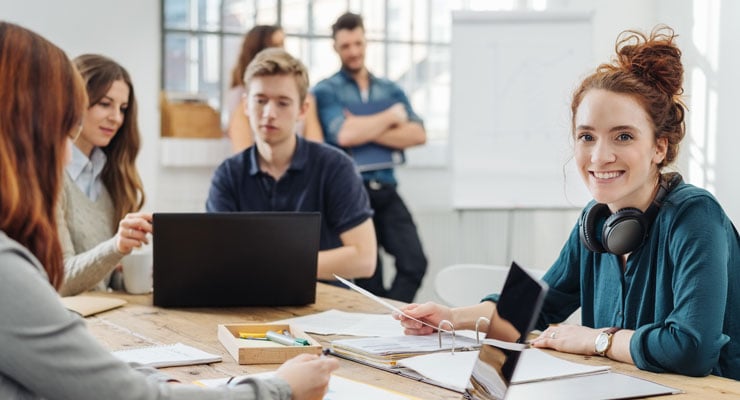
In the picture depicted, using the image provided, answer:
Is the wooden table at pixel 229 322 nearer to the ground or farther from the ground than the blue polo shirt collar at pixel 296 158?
nearer to the ground

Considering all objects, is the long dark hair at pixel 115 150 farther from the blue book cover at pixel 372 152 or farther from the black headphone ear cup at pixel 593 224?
the blue book cover at pixel 372 152

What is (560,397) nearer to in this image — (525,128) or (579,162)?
(579,162)

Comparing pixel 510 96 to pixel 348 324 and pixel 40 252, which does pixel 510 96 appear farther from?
pixel 40 252

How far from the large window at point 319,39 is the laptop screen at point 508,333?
3549mm

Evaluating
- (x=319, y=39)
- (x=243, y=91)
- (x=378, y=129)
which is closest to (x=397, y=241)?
(x=378, y=129)

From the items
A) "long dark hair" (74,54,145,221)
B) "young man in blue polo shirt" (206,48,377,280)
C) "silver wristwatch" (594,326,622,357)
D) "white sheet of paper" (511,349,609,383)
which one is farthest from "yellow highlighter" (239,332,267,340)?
"long dark hair" (74,54,145,221)

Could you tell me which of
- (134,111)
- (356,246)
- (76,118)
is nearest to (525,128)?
(356,246)

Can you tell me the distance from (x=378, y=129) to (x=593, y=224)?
258cm

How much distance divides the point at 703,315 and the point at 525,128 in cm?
303

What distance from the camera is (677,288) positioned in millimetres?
1707

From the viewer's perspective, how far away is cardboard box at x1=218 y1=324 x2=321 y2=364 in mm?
1688

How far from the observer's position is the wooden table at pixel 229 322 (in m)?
1.55

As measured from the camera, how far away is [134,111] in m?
2.94

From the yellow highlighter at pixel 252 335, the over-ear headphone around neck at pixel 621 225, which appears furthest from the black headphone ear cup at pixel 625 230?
the yellow highlighter at pixel 252 335
